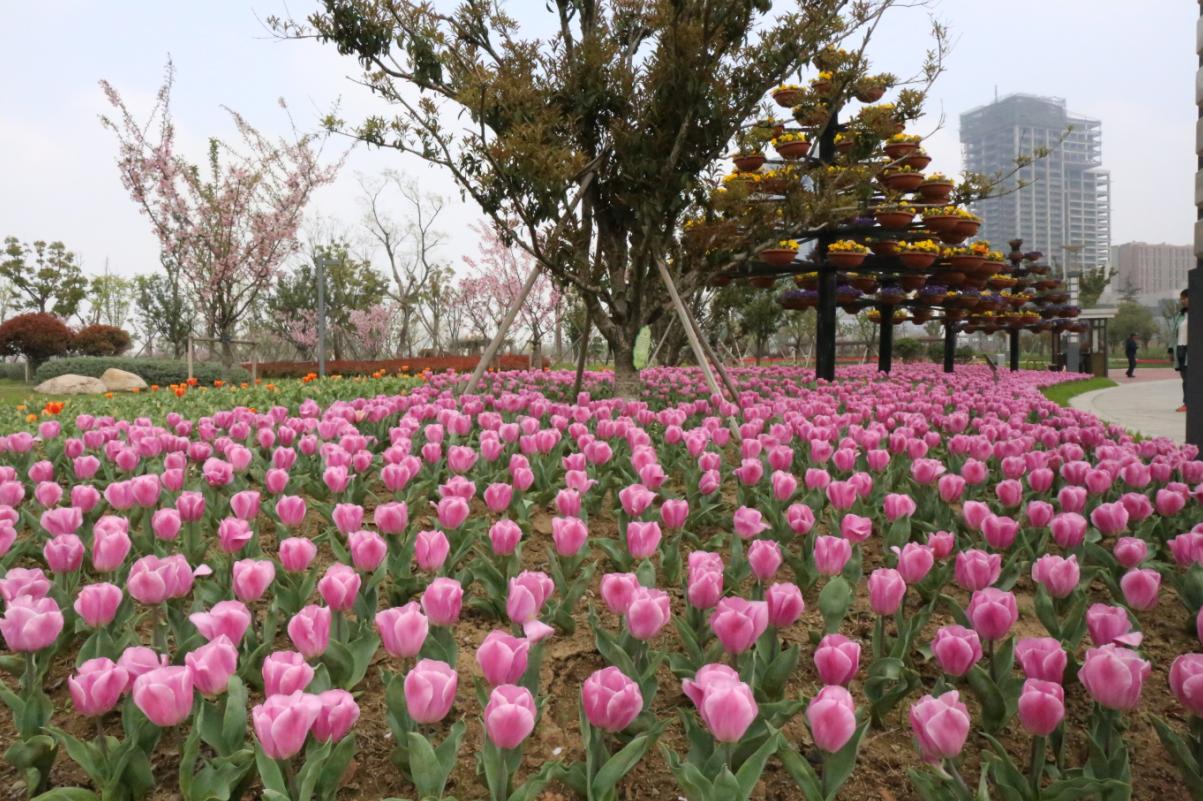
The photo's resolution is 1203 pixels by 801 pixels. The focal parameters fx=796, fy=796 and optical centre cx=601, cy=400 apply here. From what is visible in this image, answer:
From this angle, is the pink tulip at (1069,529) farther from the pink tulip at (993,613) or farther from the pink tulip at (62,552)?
the pink tulip at (62,552)

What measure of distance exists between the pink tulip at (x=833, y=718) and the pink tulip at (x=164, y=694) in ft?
3.62

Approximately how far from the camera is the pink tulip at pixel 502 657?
146 centimetres

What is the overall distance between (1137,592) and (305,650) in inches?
Answer: 78.2

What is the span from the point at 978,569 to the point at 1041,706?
649 mm

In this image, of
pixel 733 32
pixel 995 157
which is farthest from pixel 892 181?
pixel 995 157

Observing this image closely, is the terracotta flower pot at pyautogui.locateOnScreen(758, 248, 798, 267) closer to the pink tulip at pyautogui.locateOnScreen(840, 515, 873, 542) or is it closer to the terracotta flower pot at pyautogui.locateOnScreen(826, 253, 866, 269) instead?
the terracotta flower pot at pyautogui.locateOnScreen(826, 253, 866, 269)

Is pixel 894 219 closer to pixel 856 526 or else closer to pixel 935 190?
pixel 935 190

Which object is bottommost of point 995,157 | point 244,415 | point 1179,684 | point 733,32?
point 1179,684

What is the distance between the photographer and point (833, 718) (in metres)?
1.36

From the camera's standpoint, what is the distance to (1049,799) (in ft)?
4.71

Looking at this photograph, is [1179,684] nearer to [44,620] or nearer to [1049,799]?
[1049,799]

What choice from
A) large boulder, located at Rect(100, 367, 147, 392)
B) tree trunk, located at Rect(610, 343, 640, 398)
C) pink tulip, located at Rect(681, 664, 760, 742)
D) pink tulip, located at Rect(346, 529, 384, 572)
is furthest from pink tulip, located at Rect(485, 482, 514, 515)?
large boulder, located at Rect(100, 367, 147, 392)

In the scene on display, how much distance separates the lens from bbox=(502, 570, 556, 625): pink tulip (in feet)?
5.86

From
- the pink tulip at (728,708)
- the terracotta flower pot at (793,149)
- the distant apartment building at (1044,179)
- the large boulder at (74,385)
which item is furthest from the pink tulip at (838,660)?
the distant apartment building at (1044,179)
